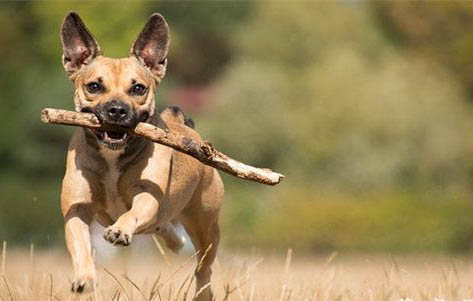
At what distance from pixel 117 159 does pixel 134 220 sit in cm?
76

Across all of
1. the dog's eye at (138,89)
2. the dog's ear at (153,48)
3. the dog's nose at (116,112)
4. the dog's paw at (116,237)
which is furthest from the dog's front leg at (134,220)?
the dog's ear at (153,48)

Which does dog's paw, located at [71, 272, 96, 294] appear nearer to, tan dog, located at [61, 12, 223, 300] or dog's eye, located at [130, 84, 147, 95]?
tan dog, located at [61, 12, 223, 300]

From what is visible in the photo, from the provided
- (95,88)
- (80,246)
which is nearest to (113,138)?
(95,88)

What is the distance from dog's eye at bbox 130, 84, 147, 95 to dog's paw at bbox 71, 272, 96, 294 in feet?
5.35

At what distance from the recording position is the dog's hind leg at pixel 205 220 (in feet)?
36.4

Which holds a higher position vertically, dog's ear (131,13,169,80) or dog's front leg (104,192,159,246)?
dog's ear (131,13,169,80)

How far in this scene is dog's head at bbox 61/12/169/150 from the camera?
941 centimetres

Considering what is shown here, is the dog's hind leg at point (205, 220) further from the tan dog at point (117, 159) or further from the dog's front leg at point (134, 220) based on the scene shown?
the dog's front leg at point (134, 220)

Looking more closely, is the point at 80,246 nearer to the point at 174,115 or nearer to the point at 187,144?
the point at 187,144

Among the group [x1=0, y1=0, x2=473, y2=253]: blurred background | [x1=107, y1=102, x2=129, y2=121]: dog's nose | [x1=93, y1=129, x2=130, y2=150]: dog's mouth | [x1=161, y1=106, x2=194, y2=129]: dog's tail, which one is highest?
[x1=107, y1=102, x2=129, y2=121]: dog's nose

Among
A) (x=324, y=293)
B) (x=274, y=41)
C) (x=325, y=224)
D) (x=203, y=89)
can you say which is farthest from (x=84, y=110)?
(x=203, y=89)

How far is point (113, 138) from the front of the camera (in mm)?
9469

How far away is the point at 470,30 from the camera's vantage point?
6775 centimetres

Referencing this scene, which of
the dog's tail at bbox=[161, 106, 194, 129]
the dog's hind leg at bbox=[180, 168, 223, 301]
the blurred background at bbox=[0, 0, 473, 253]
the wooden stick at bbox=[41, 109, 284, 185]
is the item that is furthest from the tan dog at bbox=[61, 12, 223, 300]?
the blurred background at bbox=[0, 0, 473, 253]
